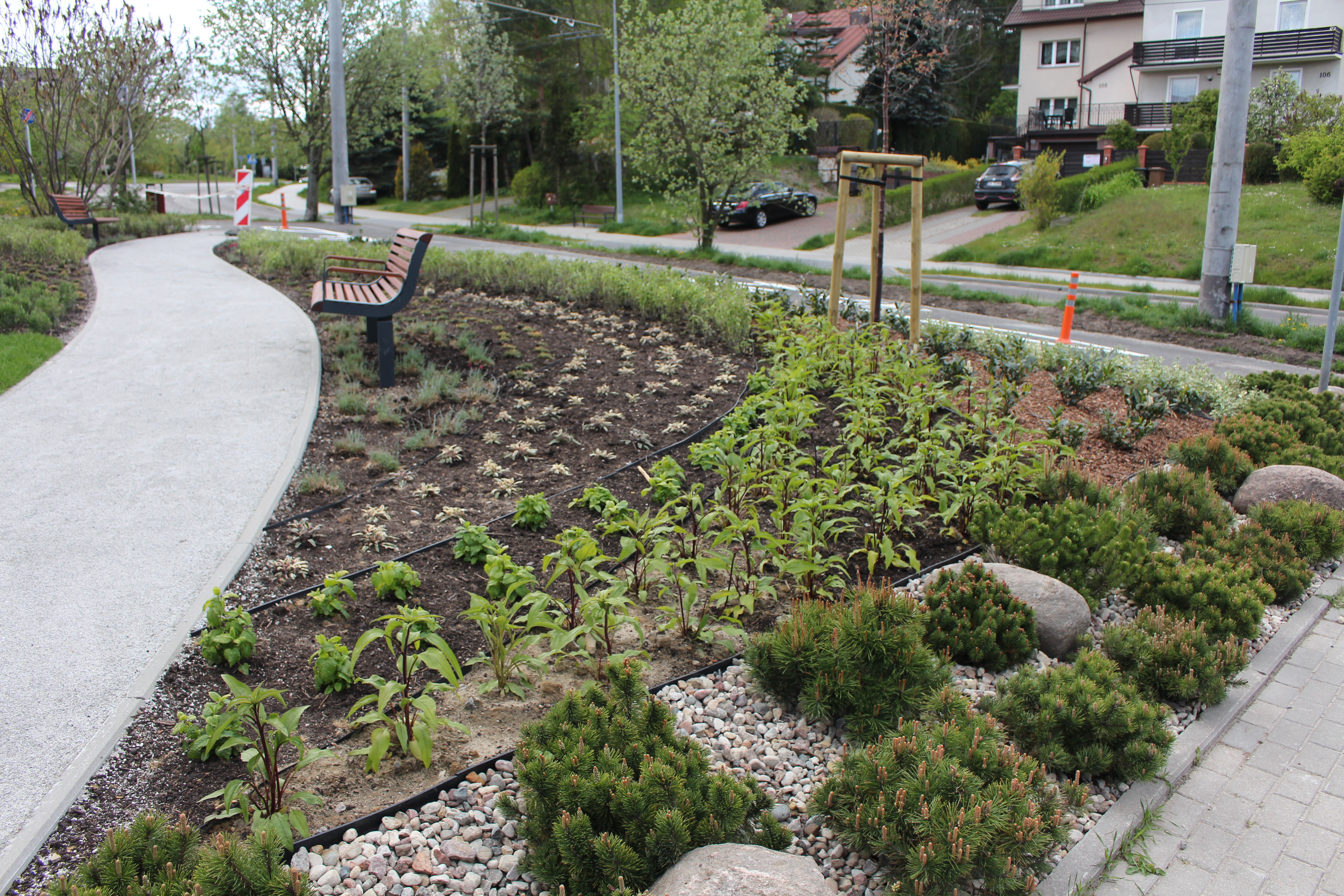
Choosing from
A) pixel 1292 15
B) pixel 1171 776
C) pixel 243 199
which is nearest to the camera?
pixel 1171 776

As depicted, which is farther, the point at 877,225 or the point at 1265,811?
the point at 877,225

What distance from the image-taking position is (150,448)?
642cm

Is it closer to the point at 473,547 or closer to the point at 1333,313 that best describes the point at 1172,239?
the point at 1333,313

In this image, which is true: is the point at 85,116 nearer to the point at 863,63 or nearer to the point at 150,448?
the point at 150,448

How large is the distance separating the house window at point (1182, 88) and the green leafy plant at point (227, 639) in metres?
40.2

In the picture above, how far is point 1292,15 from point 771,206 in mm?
20042

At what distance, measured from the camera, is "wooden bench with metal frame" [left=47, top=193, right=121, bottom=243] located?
17734 millimetres

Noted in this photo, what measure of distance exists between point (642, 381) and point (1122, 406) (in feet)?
13.8

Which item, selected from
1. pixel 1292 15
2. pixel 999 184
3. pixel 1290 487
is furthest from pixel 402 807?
pixel 1292 15

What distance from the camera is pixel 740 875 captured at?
8.41ft

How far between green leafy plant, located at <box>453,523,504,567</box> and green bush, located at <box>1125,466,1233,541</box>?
12.4 ft

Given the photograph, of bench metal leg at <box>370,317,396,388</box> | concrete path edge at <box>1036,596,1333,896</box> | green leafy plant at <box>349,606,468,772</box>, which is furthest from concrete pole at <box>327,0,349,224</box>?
concrete path edge at <box>1036,596,1333,896</box>

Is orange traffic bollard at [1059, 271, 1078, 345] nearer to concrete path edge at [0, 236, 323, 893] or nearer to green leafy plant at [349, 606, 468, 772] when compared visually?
concrete path edge at [0, 236, 323, 893]

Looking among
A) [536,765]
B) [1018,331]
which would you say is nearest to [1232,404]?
[1018,331]
